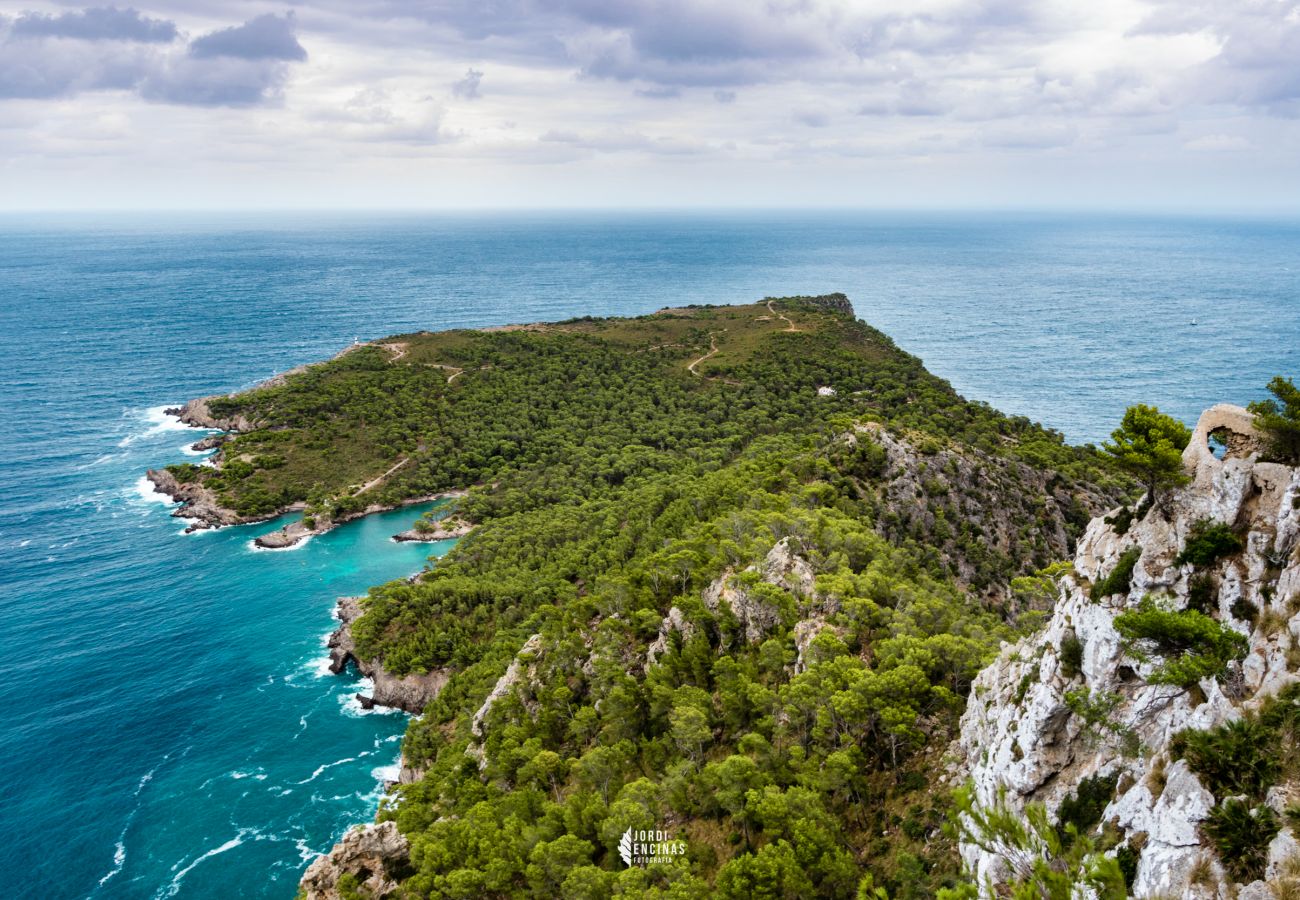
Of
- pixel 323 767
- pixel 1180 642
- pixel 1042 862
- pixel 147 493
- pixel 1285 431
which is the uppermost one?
pixel 1285 431

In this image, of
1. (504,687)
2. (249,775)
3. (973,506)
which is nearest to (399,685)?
(249,775)

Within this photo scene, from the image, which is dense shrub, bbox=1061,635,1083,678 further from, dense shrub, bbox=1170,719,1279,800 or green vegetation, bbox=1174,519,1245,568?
dense shrub, bbox=1170,719,1279,800

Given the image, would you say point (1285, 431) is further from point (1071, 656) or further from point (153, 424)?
point (153, 424)

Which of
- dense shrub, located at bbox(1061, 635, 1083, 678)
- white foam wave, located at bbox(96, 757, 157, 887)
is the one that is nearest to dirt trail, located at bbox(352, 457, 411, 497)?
white foam wave, located at bbox(96, 757, 157, 887)

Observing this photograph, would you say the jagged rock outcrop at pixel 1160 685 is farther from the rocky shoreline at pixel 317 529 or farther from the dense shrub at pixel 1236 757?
the rocky shoreline at pixel 317 529

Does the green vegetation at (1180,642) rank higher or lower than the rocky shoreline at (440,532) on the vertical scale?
higher

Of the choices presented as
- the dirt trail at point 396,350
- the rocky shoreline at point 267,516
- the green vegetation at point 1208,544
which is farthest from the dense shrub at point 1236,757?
the dirt trail at point 396,350

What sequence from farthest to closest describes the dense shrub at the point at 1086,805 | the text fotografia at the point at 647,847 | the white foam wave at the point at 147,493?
the white foam wave at the point at 147,493 < the text fotografia at the point at 647,847 < the dense shrub at the point at 1086,805
